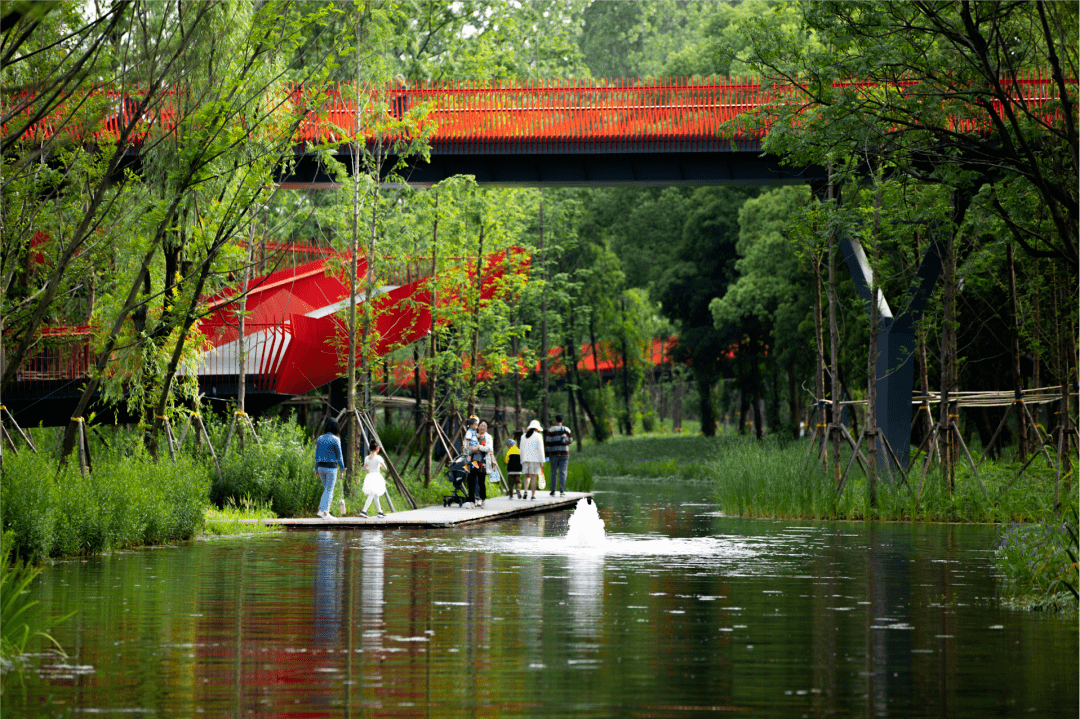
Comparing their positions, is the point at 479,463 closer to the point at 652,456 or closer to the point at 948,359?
the point at 948,359

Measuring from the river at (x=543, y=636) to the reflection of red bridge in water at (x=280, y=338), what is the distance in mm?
10541

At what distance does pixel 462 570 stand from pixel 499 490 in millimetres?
22047

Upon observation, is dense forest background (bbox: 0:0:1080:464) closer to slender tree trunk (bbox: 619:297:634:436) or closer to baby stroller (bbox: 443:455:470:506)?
slender tree trunk (bbox: 619:297:634:436)

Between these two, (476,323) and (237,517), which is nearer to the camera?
(237,517)

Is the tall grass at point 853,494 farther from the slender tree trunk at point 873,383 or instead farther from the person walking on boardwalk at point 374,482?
the person walking on boardwalk at point 374,482

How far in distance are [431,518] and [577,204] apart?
1572 inches

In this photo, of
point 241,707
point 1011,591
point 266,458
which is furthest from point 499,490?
point 241,707

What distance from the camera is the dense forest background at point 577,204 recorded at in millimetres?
15219

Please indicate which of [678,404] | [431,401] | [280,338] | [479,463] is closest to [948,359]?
[479,463]

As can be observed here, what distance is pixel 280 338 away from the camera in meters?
35.0

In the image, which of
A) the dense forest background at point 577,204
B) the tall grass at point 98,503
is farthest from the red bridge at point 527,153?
the tall grass at point 98,503

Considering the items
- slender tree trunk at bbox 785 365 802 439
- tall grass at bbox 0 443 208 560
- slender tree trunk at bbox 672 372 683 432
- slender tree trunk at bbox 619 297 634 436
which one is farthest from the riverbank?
slender tree trunk at bbox 672 372 683 432

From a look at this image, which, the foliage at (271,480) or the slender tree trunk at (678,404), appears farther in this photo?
the slender tree trunk at (678,404)

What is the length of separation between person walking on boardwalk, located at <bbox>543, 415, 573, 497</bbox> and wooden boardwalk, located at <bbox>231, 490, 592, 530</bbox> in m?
2.14
